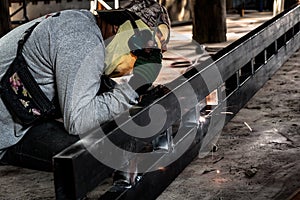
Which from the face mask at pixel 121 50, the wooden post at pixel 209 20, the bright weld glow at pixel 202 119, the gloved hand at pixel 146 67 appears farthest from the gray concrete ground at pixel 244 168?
the wooden post at pixel 209 20

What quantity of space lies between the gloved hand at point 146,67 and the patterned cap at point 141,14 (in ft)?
0.47

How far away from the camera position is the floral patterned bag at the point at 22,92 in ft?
8.38

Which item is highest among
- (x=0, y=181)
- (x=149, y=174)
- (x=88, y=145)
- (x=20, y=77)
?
(x=20, y=77)

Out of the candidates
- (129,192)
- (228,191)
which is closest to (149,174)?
(129,192)

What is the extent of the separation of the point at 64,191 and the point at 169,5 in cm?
1175

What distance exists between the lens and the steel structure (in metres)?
2.03

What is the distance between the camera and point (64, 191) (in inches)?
79.5

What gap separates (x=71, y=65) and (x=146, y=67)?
18.4 inches

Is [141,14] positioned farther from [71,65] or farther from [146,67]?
[71,65]

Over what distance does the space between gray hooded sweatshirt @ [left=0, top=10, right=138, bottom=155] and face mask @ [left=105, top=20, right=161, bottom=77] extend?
116 mm

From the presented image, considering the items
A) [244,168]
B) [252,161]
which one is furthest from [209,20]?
[244,168]

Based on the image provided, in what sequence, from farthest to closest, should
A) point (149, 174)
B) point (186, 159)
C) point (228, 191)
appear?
1. point (186, 159)
2. point (228, 191)
3. point (149, 174)

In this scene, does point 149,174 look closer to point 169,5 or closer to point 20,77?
point 20,77

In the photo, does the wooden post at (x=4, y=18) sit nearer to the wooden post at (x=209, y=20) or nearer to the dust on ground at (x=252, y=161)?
the wooden post at (x=209, y=20)
